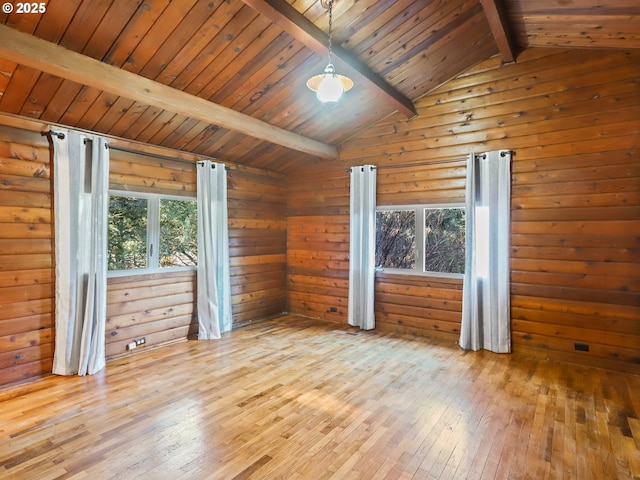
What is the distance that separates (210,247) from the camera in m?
4.57

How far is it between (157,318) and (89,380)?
105 cm

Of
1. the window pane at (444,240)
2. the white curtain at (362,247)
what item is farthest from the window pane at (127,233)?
the window pane at (444,240)

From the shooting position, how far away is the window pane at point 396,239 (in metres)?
4.90

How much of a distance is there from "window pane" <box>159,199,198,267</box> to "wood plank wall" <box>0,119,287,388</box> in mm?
172

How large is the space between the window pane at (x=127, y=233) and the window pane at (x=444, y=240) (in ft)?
11.6

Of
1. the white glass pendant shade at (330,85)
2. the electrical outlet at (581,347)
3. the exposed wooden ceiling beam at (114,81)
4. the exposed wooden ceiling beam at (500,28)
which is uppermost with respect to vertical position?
the exposed wooden ceiling beam at (500,28)

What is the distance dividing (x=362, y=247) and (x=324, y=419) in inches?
109

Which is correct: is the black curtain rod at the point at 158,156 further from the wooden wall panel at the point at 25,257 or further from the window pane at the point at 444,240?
the window pane at the point at 444,240

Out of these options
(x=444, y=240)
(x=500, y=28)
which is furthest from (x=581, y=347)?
(x=500, y=28)

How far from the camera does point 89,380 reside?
10.6ft

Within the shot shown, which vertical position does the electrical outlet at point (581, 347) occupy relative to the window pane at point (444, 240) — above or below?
below

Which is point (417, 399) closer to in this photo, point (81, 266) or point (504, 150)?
point (504, 150)

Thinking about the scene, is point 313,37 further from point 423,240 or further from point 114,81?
point 423,240

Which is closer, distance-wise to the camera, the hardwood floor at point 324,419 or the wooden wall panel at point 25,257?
the hardwood floor at point 324,419
